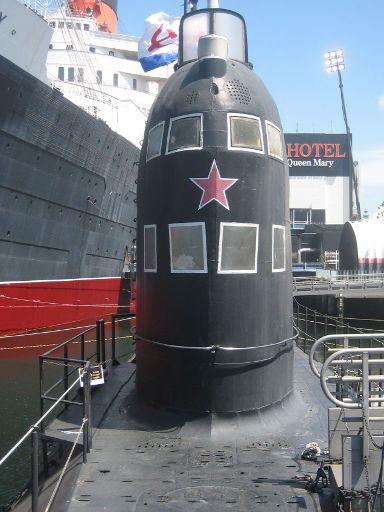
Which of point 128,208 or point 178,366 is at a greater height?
point 128,208

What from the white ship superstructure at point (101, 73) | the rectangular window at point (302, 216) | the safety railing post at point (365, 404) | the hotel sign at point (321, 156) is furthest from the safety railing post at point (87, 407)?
the hotel sign at point (321, 156)

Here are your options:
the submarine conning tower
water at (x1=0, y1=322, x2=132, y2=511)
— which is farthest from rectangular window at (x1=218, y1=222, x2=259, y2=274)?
water at (x1=0, y1=322, x2=132, y2=511)

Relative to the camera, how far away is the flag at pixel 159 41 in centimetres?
3002

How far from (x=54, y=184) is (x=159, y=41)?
39.5ft

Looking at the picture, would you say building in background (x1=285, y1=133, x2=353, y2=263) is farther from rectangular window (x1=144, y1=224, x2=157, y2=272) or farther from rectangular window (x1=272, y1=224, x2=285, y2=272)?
rectangular window (x1=144, y1=224, x2=157, y2=272)

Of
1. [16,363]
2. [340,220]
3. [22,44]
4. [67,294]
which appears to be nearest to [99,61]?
[22,44]

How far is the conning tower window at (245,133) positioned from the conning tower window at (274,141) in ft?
0.64

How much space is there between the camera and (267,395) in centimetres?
753

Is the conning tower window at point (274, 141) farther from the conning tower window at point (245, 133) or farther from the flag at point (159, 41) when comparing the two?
the flag at point (159, 41)

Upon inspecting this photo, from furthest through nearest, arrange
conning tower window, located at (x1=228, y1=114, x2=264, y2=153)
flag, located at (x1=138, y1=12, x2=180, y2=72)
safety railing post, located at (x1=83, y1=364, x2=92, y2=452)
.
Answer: flag, located at (x1=138, y1=12, x2=180, y2=72) → conning tower window, located at (x1=228, y1=114, x2=264, y2=153) → safety railing post, located at (x1=83, y1=364, x2=92, y2=452)

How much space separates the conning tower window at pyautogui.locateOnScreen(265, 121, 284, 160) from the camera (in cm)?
786

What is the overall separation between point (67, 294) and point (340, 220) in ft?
196

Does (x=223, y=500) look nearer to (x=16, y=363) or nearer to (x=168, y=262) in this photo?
(x=168, y=262)

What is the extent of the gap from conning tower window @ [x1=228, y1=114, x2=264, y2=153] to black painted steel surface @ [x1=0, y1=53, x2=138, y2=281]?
14.4 m
